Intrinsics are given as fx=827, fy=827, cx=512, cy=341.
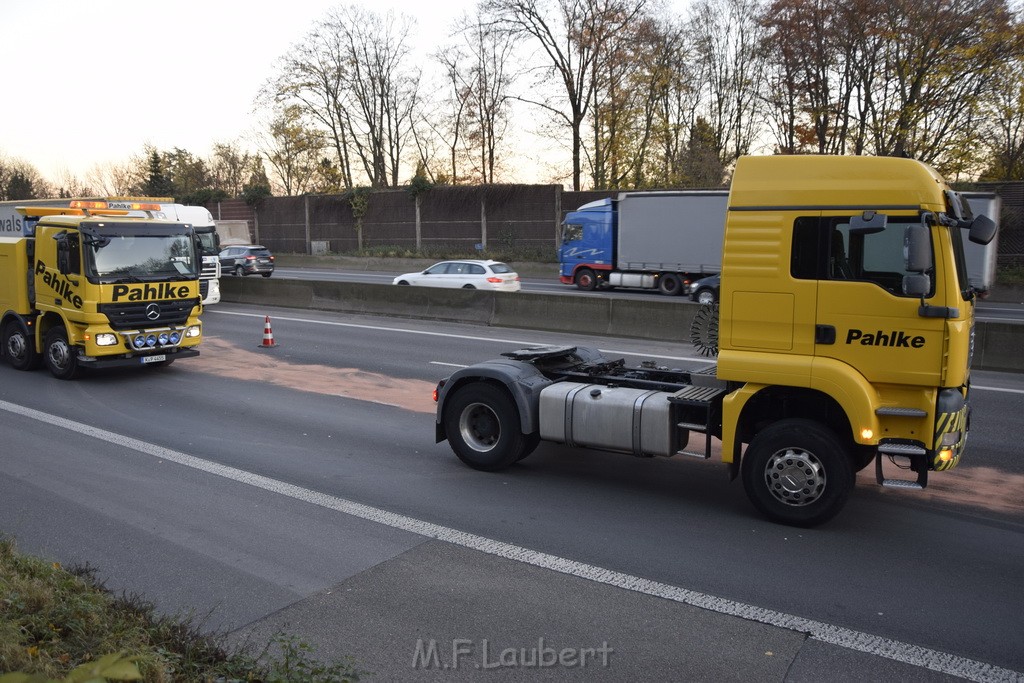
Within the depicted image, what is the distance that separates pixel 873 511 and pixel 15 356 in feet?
45.0

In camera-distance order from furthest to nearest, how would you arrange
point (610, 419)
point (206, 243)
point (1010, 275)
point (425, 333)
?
point (1010, 275) < point (206, 243) < point (425, 333) < point (610, 419)

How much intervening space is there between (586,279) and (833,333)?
25512mm

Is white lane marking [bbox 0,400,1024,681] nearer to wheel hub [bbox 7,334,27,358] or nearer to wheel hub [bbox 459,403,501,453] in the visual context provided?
wheel hub [bbox 459,403,501,453]

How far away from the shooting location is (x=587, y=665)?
480 cm

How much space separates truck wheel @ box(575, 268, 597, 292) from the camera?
3180 centimetres

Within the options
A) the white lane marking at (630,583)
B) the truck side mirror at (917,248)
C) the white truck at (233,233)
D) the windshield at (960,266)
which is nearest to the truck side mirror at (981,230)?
the windshield at (960,266)

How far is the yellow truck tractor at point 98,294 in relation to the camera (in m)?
12.8

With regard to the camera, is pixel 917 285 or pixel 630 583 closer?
pixel 630 583

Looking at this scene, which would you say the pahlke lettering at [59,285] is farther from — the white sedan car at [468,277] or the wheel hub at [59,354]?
the white sedan car at [468,277]

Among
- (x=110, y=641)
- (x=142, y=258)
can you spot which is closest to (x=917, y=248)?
(x=110, y=641)

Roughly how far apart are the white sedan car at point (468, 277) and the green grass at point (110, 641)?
21.6 metres

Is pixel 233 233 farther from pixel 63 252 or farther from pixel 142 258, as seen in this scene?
pixel 63 252

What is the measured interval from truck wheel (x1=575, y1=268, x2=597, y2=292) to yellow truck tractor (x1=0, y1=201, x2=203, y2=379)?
19475mm

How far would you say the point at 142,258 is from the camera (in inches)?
526
